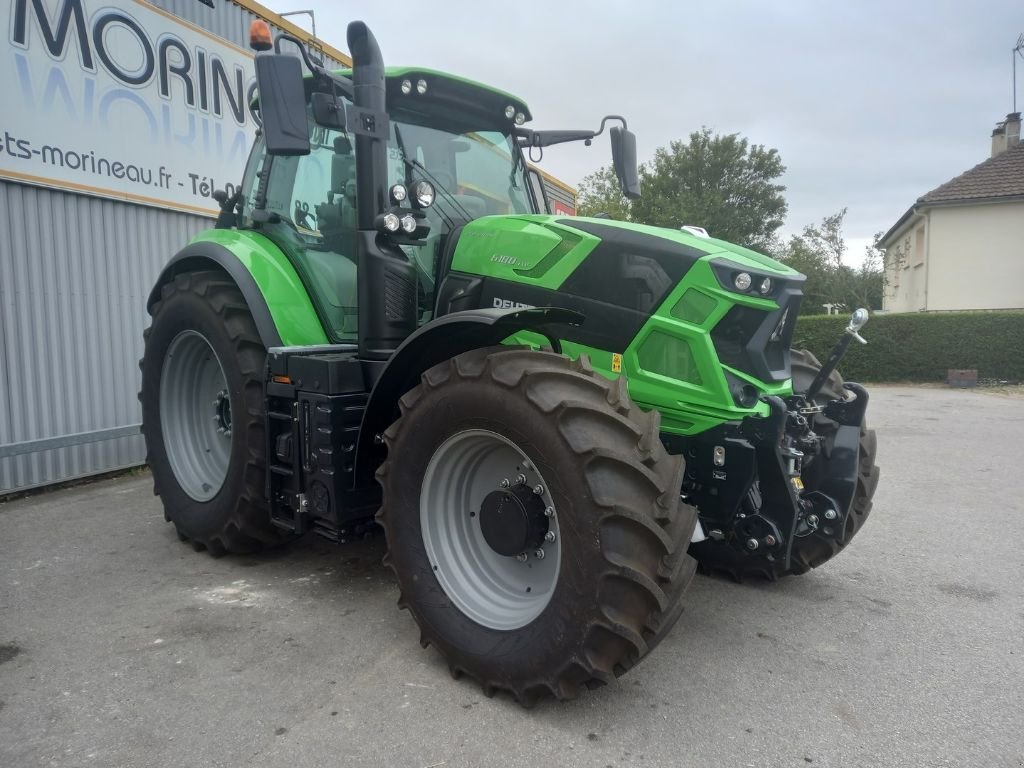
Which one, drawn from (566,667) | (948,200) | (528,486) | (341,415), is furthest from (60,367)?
(948,200)

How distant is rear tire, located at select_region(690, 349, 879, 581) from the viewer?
3.76 meters

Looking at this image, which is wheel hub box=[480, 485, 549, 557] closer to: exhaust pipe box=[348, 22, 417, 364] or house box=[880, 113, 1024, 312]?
exhaust pipe box=[348, 22, 417, 364]

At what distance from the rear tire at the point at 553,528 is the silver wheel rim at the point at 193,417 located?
1.99m

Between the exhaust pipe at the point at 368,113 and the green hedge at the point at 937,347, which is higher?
the exhaust pipe at the point at 368,113

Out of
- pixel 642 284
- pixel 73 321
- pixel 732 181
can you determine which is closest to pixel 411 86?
pixel 642 284

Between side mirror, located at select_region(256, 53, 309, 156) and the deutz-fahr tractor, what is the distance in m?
0.01

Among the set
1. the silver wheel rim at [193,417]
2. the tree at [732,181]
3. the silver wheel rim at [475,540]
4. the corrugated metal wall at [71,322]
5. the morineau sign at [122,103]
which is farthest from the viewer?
the tree at [732,181]

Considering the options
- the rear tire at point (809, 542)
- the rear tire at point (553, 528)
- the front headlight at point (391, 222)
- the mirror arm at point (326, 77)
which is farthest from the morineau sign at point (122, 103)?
the rear tire at point (809, 542)

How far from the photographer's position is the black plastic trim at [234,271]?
3.76 m

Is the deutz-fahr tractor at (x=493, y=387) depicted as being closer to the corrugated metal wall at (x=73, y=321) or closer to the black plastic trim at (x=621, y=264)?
the black plastic trim at (x=621, y=264)

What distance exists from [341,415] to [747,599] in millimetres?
2225

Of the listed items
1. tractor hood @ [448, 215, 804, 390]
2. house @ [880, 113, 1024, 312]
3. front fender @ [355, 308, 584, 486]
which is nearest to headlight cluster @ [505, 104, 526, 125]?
tractor hood @ [448, 215, 804, 390]

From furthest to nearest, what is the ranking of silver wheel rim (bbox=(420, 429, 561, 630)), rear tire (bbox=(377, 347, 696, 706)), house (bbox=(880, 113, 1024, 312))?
house (bbox=(880, 113, 1024, 312)), silver wheel rim (bbox=(420, 429, 561, 630)), rear tire (bbox=(377, 347, 696, 706))

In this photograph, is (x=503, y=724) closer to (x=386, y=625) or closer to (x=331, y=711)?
(x=331, y=711)
